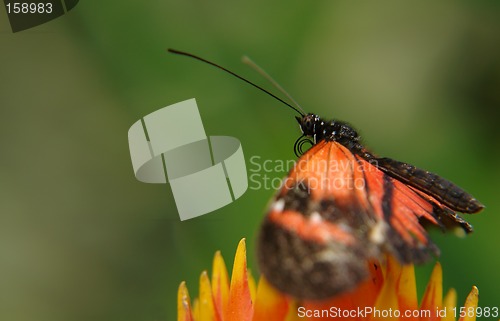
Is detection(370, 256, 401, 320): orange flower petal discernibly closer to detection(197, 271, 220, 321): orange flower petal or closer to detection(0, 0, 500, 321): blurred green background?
detection(197, 271, 220, 321): orange flower petal

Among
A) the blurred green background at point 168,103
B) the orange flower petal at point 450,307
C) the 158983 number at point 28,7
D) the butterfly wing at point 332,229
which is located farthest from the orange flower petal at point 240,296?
the 158983 number at point 28,7

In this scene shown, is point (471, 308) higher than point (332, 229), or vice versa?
point (332, 229)

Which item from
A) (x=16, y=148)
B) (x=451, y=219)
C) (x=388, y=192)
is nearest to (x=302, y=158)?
(x=388, y=192)

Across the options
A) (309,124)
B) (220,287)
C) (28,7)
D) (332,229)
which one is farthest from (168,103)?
(332,229)

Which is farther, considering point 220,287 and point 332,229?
point 220,287

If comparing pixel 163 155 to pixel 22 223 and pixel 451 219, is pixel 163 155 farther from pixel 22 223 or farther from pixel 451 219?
pixel 451 219

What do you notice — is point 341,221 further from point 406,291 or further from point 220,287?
point 220,287

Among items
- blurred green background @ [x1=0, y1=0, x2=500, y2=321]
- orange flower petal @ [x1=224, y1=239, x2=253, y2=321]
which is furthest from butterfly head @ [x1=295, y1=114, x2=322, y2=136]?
blurred green background @ [x1=0, y1=0, x2=500, y2=321]

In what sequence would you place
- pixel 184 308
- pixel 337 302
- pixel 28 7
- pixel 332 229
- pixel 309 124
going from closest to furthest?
pixel 332 229, pixel 337 302, pixel 184 308, pixel 309 124, pixel 28 7
